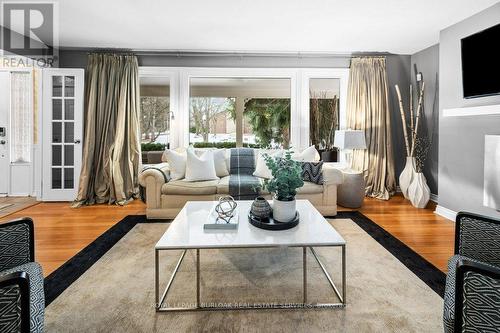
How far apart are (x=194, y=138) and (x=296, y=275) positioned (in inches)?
137

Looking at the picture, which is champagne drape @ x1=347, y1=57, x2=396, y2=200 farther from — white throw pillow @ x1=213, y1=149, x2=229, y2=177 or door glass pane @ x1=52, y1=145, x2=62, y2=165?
door glass pane @ x1=52, y1=145, x2=62, y2=165

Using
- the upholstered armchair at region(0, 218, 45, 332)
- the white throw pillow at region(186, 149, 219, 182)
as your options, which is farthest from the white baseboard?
the upholstered armchair at region(0, 218, 45, 332)

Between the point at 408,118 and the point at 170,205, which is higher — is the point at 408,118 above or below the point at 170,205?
above

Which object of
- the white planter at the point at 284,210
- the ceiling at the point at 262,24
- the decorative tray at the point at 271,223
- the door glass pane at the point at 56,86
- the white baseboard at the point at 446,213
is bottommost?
the white baseboard at the point at 446,213

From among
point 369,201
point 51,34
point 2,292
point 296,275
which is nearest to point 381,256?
point 296,275

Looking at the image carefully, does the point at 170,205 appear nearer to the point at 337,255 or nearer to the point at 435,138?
the point at 337,255

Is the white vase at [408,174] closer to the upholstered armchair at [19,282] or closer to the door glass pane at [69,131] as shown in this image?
the upholstered armchair at [19,282]

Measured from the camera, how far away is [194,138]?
5180mm

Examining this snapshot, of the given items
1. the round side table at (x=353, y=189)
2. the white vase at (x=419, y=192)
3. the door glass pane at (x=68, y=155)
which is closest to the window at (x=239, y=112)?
the round side table at (x=353, y=189)

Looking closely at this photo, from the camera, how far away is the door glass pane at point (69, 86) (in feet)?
15.1

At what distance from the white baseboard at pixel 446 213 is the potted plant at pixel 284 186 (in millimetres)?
2592

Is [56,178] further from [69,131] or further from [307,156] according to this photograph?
[307,156]

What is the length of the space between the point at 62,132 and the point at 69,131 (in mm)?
99

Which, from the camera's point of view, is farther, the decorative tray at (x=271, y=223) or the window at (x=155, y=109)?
the window at (x=155, y=109)
